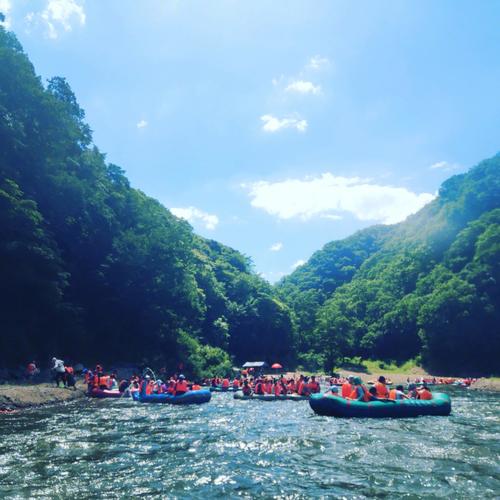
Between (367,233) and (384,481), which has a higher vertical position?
(367,233)

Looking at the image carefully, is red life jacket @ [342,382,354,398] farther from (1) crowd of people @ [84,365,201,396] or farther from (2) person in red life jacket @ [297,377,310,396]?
(1) crowd of people @ [84,365,201,396]

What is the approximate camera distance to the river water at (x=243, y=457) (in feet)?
26.1

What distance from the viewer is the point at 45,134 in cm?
3338

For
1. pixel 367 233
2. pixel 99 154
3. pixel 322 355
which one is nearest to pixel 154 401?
pixel 99 154

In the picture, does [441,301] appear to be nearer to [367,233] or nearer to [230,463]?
[230,463]

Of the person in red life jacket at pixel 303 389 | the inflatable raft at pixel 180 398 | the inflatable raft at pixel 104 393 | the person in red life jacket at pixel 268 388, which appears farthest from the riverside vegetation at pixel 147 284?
the person in red life jacket at pixel 303 389

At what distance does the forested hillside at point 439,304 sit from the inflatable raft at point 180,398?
41.0 m

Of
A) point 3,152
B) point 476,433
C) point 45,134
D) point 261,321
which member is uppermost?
point 45,134

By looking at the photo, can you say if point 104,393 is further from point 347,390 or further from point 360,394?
point 360,394

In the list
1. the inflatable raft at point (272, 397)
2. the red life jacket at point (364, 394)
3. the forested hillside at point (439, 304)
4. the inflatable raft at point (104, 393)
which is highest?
the forested hillside at point (439, 304)

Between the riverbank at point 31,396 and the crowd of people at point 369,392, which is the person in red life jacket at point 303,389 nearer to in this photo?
the crowd of people at point 369,392

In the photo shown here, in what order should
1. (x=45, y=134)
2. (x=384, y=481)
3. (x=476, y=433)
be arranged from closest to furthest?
(x=384, y=481)
(x=476, y=433)
(x=45, y=134)

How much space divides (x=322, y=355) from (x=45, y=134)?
153ft

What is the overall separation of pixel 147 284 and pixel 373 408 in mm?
27605
